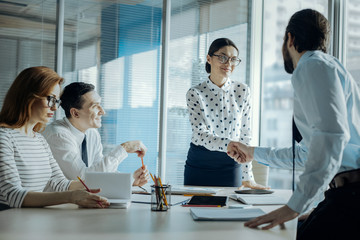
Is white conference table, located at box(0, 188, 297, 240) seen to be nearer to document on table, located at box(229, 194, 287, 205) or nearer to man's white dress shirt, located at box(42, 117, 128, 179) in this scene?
document on table, located at box(229, 194, 287, 205)

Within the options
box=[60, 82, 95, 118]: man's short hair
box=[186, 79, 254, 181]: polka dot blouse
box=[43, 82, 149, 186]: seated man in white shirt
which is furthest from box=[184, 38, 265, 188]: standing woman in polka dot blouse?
box=[60, 82, 95, 118]: man's short hair

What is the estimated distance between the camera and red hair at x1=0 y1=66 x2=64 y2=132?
6.41ft

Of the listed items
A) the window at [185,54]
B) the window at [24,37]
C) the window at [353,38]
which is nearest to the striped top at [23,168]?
the window at [24,37]

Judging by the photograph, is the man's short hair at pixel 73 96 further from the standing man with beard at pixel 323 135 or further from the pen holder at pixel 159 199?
the standing man with beard at pixel 323 135

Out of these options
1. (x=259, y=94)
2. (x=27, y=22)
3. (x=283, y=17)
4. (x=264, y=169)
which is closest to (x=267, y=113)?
(x=259, y=94)

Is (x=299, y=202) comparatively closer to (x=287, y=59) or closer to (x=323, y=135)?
(x=323, y=135)

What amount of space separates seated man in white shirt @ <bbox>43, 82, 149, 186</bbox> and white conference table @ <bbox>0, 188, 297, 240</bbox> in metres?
0.75

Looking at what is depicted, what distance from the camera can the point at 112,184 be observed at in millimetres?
1858

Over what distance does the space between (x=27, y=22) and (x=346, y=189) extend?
370 centimetres

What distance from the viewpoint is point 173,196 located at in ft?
6.88

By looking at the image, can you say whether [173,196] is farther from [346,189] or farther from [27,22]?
[27,22]

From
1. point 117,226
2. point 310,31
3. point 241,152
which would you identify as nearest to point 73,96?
point 241,152

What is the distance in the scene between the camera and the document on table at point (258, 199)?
1.93 metres

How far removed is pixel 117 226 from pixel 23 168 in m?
0.78
